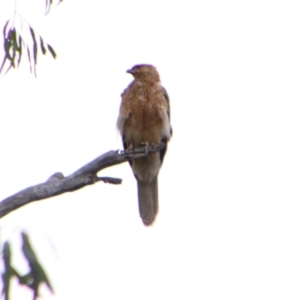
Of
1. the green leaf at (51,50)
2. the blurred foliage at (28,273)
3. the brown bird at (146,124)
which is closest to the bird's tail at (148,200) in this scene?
the brown bird at (146,124)

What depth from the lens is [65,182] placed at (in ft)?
18.3

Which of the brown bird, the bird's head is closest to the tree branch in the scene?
the brown bird

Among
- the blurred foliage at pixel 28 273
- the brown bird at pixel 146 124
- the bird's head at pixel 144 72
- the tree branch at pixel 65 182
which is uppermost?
the bird's head at pixel 144 72

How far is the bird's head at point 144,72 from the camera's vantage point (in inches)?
337

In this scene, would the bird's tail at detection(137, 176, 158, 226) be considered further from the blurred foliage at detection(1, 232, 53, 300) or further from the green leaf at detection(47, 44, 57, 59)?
the blurred foliage at detection(1, 232, 53, 300)

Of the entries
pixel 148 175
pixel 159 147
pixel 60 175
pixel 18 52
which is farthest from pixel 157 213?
pixel 60 175

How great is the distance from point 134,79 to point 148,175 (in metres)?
0.81

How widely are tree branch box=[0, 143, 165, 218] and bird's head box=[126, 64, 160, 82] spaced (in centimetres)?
246

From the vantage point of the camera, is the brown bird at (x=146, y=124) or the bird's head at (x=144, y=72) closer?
the brown bird at (x=146, y=124)

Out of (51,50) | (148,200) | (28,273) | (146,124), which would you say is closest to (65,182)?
(28,273)

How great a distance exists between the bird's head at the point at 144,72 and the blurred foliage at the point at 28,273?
4.21 metres

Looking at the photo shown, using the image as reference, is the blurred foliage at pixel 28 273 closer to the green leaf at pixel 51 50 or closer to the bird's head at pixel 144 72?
the green leaf at pixel 51 50

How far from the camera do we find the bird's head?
8.55 m

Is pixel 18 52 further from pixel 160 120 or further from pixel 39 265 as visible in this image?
pixel 39 265
